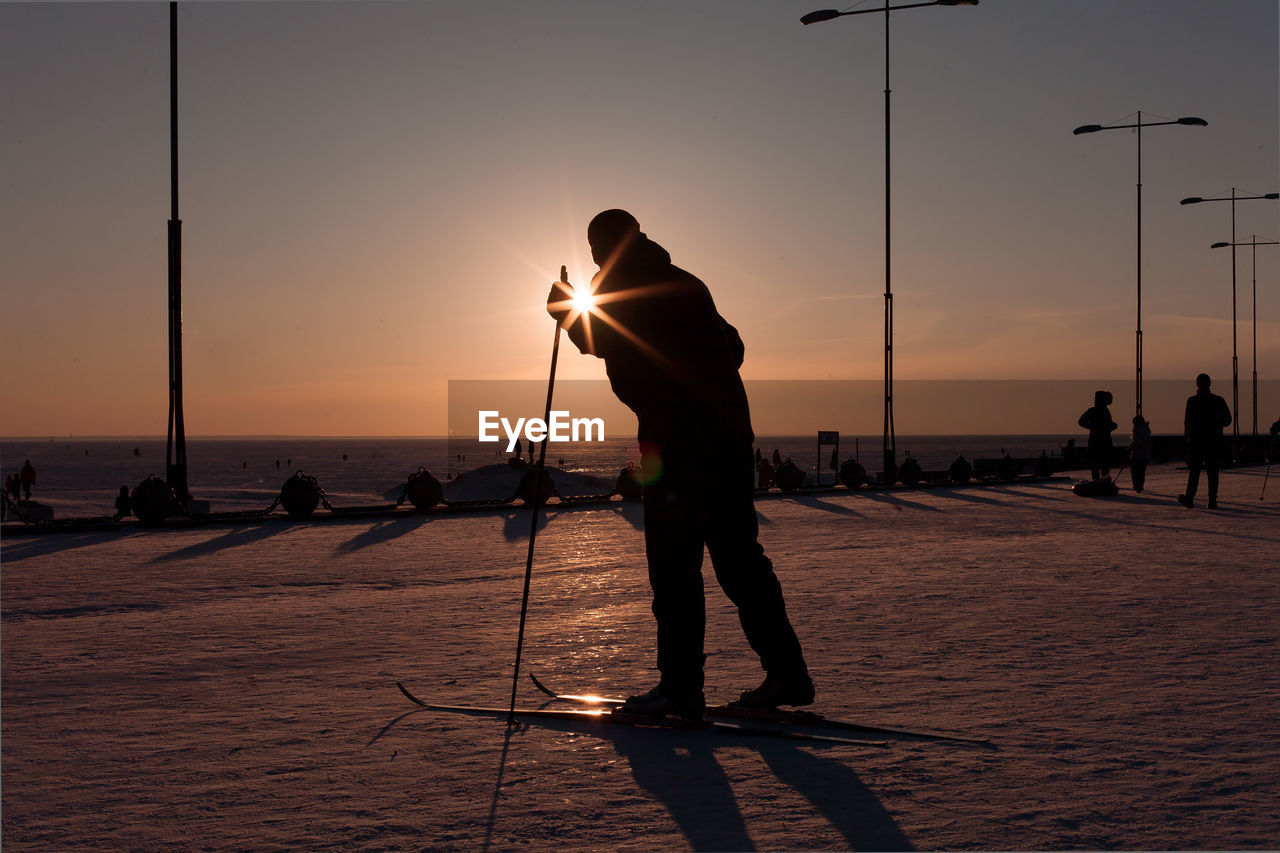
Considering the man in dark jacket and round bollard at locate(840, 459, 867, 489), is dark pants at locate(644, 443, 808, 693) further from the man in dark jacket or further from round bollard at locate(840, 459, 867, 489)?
round bollard at locate(840, 459, 867, 489)

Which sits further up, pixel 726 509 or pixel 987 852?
pixel 726 509

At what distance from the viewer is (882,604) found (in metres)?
8.20

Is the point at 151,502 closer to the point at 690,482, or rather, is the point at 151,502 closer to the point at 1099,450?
the point at 690,482

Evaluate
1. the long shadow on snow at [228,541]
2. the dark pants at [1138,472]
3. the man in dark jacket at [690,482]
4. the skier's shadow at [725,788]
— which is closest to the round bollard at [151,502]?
the long shadow on snow at [228,541]

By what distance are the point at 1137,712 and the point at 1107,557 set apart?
22.3ft

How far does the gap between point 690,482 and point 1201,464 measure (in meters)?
15.3

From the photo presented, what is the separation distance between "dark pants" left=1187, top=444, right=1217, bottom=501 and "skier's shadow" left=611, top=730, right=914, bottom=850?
1477 centimetres

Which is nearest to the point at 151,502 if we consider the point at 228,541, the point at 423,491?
the point at 228,541

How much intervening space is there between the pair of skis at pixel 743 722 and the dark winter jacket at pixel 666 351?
1148 millimetres

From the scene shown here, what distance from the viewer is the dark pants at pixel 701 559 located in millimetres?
4637

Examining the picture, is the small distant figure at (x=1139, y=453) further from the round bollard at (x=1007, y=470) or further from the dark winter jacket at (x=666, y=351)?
the dark winter jacket at (x=666, y=351)

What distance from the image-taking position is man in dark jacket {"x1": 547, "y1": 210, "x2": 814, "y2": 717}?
4.65 metres

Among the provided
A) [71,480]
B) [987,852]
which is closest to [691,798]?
[987,852]

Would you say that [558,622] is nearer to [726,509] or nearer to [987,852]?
[726,509]
